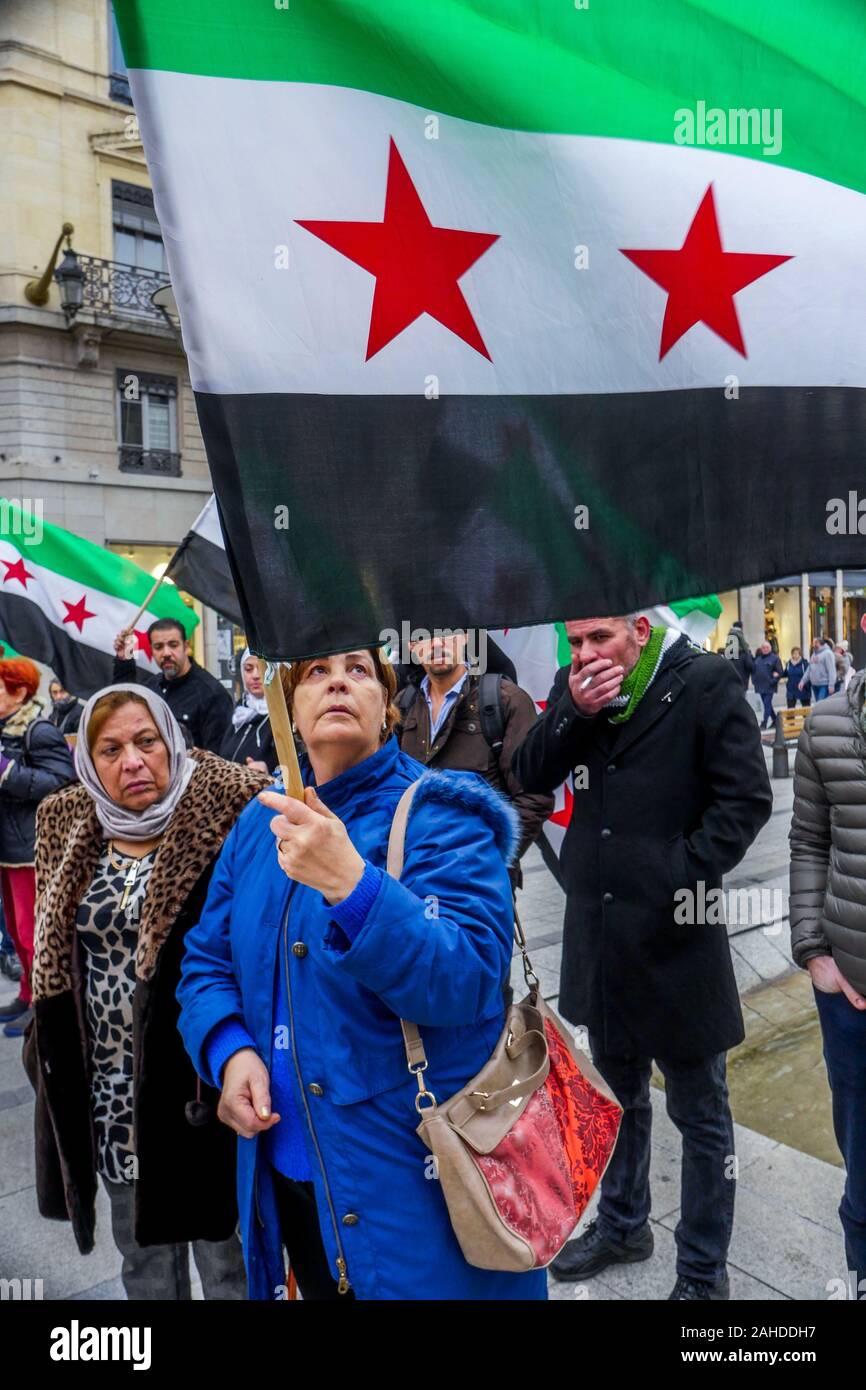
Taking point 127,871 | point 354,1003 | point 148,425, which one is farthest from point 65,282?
point 354,1003

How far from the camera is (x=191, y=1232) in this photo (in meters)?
2.68

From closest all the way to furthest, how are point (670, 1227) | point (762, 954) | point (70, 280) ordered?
point (670, 1227), point (762, 954), point (70, 280)

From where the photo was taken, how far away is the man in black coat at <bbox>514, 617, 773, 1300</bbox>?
307cm

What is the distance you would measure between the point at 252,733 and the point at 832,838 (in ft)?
11.6

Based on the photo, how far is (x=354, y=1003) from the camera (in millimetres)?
1961

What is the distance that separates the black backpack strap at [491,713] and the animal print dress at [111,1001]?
76.2 inches

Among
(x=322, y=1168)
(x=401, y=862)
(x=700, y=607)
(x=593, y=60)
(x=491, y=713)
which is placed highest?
(x=593, y=60)

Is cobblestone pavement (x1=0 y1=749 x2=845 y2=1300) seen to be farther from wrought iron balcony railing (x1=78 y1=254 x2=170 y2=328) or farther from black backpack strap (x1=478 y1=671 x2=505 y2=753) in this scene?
wrought iron balcony railing (x1=78 y1=254 x2=170 y2=328)

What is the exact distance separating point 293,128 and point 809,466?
122 centimetres

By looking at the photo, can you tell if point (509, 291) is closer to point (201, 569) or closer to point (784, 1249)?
point (784, 1249)

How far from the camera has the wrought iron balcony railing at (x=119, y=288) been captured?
857 inches

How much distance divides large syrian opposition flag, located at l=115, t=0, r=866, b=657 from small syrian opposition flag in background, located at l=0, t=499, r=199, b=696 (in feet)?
18.1
